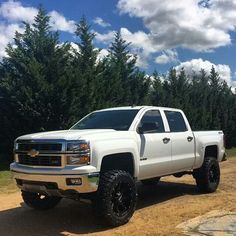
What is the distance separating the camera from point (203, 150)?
10781 millimetres

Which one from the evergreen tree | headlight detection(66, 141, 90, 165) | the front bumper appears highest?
the evergreen tree

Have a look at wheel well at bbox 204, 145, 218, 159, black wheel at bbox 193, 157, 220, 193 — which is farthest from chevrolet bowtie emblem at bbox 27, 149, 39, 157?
wheel well at bbox 204, 145, 218, 159

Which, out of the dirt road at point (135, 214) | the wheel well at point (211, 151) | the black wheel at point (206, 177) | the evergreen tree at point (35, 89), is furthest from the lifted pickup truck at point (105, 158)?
the evergreen tree at point (35, 89)

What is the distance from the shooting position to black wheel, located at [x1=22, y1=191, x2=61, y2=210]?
8883 millimetres

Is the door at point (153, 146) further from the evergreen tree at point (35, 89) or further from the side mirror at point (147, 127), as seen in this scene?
the evergreen tree at point (35, 89)

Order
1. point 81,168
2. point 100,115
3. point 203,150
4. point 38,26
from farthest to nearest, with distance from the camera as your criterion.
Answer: point 38,26, point 203,150, point 100,115, point 81,168

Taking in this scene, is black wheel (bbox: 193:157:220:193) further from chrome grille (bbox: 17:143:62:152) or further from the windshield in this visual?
chrome grille (bbox: 17:143:62:152)

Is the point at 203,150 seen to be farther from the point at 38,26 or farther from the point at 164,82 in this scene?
the point at 164,82

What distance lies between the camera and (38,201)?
8984 millimetres

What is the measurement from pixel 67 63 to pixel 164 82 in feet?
38.6

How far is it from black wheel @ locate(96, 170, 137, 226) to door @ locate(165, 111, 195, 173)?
1892mm

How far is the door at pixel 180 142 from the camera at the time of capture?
9742 mm

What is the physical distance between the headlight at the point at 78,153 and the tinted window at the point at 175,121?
297 centimetres

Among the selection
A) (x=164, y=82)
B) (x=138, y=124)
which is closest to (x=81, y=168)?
(x=138, y=124)
